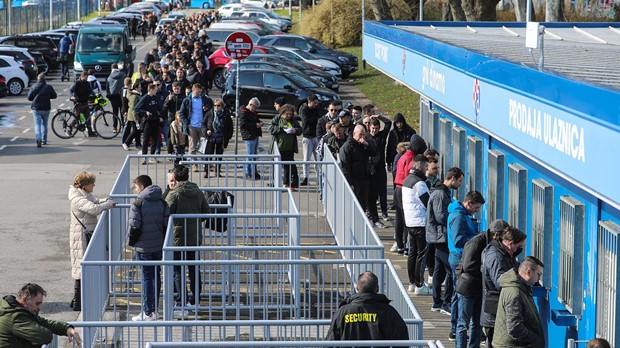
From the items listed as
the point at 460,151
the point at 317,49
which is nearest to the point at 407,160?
the point at 460,151

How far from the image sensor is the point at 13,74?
132 ft

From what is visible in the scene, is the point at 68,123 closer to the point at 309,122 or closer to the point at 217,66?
the point at 309,122

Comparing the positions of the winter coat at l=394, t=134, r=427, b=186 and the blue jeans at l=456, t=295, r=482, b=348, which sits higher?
the winter coat at l=394, t=134, r=427, b=186

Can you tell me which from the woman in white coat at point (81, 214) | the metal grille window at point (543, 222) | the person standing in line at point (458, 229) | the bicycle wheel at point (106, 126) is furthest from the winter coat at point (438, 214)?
the bicycle wheel at point (106, 126)

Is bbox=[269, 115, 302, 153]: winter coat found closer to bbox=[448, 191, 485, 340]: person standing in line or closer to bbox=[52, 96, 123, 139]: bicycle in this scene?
bbox=[52, 96, 123, 139]: bicycle

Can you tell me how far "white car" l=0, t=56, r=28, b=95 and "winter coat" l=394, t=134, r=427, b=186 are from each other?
26.2m

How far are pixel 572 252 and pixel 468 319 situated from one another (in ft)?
4.90

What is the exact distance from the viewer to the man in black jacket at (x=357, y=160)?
17531 millimetres

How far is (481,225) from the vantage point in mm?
14758

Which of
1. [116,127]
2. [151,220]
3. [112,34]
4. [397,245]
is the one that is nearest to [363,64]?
[112,34]

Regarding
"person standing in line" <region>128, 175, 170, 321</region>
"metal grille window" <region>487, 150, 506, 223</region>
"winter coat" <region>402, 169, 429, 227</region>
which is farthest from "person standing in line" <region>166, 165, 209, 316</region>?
"metal grille window" <region>487, 150, 506, 223</region>

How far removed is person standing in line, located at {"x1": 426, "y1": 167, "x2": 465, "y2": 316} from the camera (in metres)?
13.0

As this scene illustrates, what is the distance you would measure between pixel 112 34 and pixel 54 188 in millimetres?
21861

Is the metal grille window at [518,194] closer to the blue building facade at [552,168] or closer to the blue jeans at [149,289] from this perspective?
the blue building facade at [552,168]
